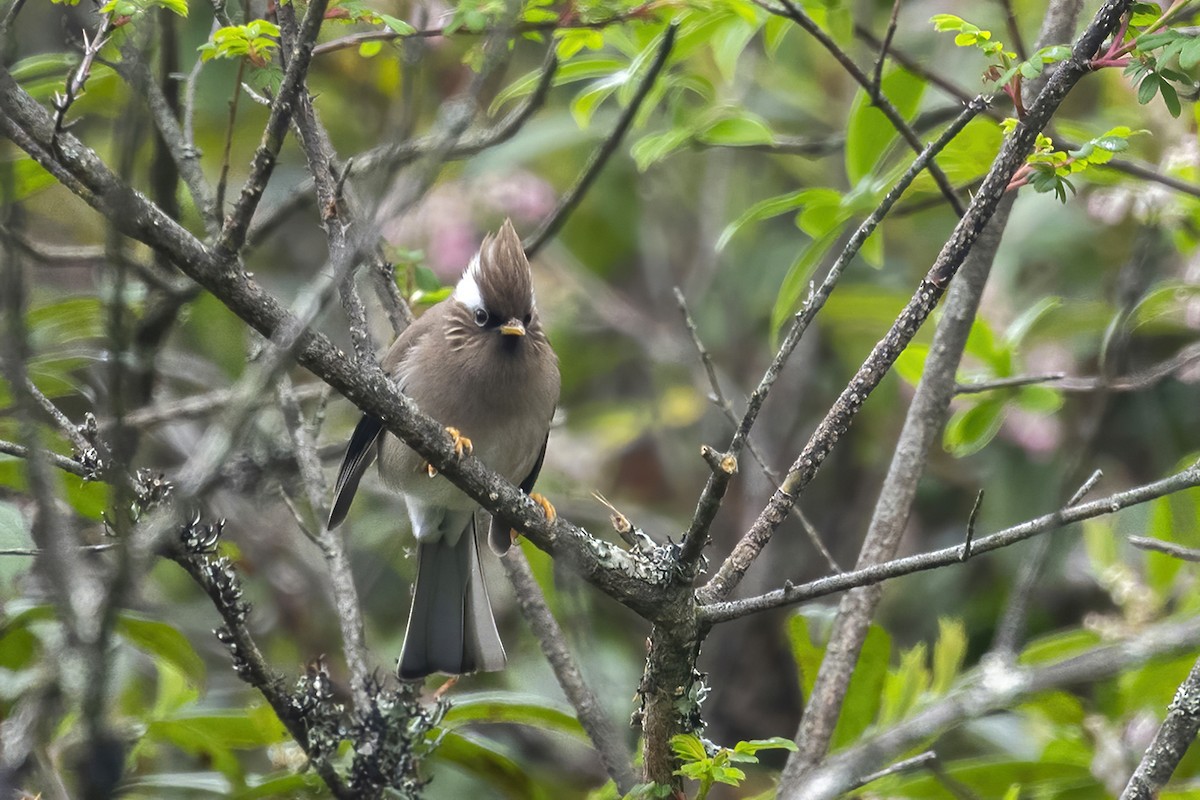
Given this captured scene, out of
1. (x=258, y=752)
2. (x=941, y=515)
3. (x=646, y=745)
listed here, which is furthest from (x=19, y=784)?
(x=941, y=515)

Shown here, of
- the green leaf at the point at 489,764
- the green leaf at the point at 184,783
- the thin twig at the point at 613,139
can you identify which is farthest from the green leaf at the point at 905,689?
the green leaf at the point at 184,783

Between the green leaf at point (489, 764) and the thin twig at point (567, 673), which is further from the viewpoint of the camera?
the green leaf at point (489, 764)

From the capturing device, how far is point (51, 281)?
7.11m

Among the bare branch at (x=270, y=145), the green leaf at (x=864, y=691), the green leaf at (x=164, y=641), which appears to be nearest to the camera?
the bare branch at (x=270, y=145)

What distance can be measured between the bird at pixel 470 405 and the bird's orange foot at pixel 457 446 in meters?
0.04

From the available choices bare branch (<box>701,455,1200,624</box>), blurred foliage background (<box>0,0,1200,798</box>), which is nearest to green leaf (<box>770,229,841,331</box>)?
blurred foliage background (<box>0,0,1200,798</box>)

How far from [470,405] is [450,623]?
2.53ft

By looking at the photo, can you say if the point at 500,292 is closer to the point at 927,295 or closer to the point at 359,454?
the point at 359,454

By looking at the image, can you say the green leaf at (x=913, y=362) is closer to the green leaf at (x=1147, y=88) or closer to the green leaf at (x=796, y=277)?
the green leaf at (x=796, y=277)

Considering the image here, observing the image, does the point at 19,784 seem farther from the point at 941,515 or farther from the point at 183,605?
the point at 941,515

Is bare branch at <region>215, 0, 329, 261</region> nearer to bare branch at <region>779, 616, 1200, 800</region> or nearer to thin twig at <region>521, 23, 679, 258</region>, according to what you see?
bare branch at <region>779, 616, 1200, 800</region>

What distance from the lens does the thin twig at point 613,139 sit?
3.78 m

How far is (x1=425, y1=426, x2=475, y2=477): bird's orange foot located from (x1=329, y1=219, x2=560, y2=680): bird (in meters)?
0.04

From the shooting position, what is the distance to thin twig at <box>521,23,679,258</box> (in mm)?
3783
